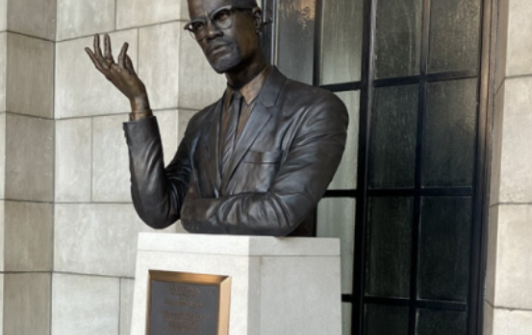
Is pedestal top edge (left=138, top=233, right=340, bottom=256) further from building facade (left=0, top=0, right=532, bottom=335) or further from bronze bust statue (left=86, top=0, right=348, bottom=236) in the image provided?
building facade (left=0, top=0, right=532, bottom=335)

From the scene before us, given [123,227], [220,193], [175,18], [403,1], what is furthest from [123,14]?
[220,193]

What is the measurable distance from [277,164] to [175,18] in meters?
2.51

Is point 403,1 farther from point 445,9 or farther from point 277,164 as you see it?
point 277,164

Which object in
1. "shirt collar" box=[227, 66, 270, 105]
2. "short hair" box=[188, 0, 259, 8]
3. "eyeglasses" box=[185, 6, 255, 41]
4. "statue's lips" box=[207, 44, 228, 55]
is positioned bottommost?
"shirt collar" box=[227, 66, 270, 105]

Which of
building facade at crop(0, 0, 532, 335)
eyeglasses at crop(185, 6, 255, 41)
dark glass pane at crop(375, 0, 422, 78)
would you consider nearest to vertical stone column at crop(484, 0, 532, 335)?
building facade at crop(0, 0, 532, 335)

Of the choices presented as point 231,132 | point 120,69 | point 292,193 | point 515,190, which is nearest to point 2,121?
point 120,69

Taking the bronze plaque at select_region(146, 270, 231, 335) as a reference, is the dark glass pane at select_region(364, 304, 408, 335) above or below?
below

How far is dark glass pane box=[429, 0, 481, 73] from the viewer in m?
6.05

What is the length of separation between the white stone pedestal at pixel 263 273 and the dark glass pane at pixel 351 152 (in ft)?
5.48

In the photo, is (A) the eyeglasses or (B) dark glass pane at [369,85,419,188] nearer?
(A) the eyeglasses

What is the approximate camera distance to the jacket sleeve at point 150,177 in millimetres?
5121

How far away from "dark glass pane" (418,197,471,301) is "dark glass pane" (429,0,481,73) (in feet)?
3.11

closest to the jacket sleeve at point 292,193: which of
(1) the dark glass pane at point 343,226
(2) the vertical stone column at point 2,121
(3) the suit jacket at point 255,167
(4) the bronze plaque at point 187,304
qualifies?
(3) the suit jacket at point 255,167

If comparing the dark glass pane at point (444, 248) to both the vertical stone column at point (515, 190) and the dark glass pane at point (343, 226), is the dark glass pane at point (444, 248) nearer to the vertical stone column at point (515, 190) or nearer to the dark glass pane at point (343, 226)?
the dark glass pane at point (343, 226)
